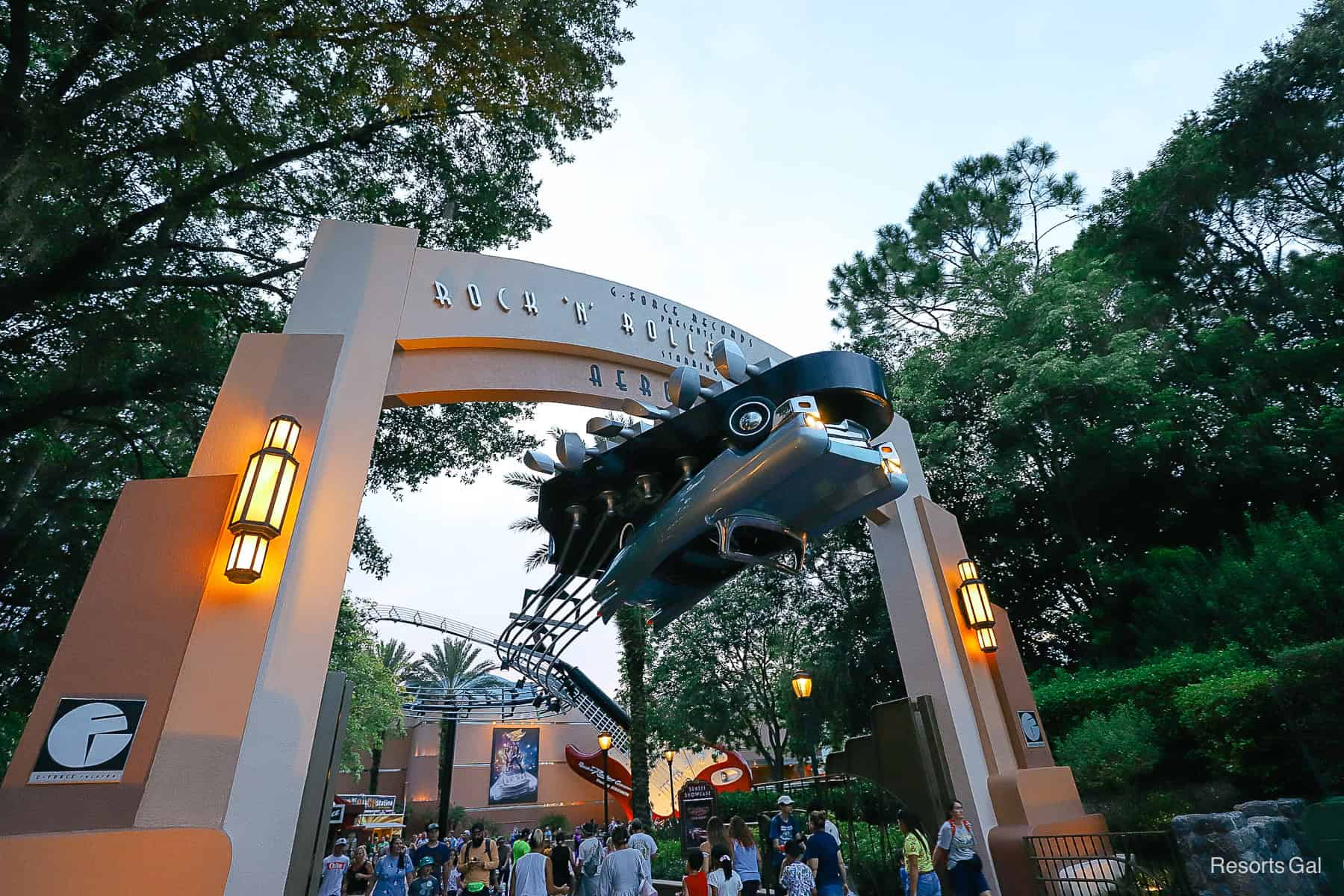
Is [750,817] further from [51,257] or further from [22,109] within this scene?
[22,109]

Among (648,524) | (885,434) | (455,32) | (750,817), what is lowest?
(750,817)

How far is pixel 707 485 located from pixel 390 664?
111 ft

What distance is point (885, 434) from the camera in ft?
29.0

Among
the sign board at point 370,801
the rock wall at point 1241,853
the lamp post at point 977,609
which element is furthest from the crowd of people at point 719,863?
the sign board at point 370,801

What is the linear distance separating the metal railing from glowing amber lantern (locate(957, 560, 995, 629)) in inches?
84.0

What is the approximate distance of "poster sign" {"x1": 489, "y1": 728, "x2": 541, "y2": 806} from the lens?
1203 inches

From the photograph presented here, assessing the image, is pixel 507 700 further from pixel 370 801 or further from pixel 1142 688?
pixel 1142 688

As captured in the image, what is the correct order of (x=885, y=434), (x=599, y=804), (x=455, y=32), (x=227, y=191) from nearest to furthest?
(x=455, y=32) → (x=227, y=191) → (x=885, y=434) → (x=599, y=804)

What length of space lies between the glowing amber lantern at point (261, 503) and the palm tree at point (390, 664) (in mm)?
30410

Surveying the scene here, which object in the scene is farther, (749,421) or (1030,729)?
(1030,729)

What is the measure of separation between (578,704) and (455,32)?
16.1m

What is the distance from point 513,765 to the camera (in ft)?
101

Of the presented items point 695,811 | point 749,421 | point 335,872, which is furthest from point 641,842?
point 749,421

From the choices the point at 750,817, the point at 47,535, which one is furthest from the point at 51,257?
the point at 750,817
